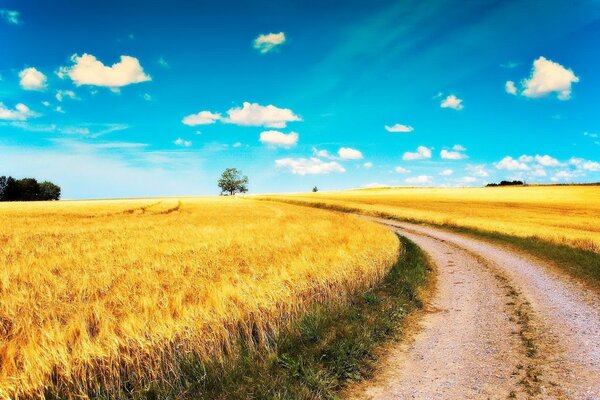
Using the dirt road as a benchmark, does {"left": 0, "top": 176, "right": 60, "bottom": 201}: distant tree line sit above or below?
above

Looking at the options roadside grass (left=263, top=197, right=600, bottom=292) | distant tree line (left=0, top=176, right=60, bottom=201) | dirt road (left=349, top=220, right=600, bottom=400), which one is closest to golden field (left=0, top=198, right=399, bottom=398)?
dirt road (left=349, top=220, right=600, bottom=400)

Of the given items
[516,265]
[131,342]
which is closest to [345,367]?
[131,342]

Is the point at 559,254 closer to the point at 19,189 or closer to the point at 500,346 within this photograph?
the point at 500,346

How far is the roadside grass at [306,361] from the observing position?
5719mm

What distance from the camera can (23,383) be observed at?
4.57 meters

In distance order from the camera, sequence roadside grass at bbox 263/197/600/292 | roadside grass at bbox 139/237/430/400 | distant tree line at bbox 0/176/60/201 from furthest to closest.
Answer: distant tree line at bbox 0/176/60/201 < roadside grass at bbox 263/197/600/292 < roadside grass at bbox 139/237/430/400

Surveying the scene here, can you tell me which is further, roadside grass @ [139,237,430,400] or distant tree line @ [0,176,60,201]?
distant tree line @ [0,176,60,201]

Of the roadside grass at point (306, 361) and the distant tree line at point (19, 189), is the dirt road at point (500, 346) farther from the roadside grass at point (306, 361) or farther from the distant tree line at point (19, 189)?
the distant tree line at point (19, 189)

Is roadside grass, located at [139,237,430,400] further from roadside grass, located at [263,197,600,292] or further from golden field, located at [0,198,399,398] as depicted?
roadside grass, located at [263,197,600,292]

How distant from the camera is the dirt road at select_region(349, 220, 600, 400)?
6.04 m

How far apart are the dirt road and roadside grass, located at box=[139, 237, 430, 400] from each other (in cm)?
50

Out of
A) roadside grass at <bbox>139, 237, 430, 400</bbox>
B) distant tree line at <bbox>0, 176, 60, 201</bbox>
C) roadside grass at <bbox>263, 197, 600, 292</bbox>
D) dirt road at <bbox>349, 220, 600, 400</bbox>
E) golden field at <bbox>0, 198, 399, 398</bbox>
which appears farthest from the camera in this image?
distant tree line at <bbox>0, 176, 60, 201</bbox>

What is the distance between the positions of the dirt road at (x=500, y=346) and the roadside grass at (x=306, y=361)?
0.50 m

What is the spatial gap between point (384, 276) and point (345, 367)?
725cm
